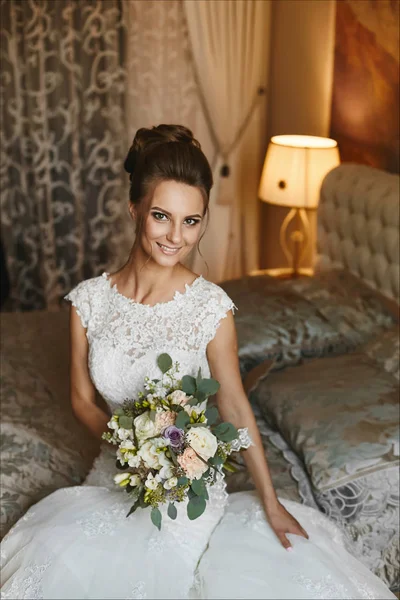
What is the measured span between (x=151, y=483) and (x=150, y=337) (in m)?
0.48

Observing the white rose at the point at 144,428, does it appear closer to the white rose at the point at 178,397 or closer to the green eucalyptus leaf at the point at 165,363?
the white rose at the point at 178,397

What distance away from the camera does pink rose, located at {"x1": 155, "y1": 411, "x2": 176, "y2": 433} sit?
5.13 ft

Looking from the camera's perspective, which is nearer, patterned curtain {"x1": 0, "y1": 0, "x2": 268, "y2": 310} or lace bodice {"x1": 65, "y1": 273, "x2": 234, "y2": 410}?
lace bodice {"x1": 65, "y1": 273, "x2": 234, "y2": 410}

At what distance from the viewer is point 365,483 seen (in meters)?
2.14

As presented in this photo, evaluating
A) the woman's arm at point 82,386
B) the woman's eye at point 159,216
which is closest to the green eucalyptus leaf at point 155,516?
the woman's arm at point 82,386

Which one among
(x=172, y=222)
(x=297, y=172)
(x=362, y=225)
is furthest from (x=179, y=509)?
(x=297, y=172)

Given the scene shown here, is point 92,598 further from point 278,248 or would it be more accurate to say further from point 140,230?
point 278,248

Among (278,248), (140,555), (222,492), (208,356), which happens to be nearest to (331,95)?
(278,248)

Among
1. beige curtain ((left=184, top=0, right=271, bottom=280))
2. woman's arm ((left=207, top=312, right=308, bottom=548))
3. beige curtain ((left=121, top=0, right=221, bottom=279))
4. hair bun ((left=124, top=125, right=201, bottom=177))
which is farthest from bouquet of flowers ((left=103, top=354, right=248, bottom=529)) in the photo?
beige curtain ((left=184, top=0, right=271, bottom=280))

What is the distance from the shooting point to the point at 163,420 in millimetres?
1573

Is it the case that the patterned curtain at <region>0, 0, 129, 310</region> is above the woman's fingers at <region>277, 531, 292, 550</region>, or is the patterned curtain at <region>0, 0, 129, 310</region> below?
above

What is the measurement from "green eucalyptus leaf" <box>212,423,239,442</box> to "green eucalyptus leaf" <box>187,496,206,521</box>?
0.15 meters

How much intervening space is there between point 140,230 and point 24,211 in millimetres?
3062

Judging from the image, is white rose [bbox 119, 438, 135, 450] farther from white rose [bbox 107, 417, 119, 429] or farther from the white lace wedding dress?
the white lace wedding dress
